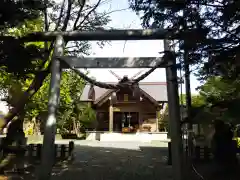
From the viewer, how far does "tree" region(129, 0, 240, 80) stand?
Result: 4234 millimetres

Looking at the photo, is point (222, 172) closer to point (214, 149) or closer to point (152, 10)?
point (214, 149)

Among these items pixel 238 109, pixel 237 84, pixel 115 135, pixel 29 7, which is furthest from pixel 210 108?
pixel 115 135

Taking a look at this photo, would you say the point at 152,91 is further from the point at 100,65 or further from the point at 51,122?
the point at 51,122

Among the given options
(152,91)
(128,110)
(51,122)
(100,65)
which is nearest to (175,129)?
(100,65)

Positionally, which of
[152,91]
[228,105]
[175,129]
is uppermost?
[152,91]

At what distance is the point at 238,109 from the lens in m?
3.88

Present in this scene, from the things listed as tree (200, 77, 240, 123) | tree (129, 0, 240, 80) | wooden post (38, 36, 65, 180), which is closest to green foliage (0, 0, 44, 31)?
wooden post (38, 36, 65, 180)

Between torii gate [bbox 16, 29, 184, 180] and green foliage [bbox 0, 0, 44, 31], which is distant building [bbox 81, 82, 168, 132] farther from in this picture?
green foliage [bbox 0, 0, 44, 31]

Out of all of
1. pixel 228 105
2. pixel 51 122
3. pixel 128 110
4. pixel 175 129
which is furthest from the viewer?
pixel 128 110

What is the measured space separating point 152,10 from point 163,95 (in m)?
25.4

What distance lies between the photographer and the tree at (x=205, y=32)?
4.23 meters

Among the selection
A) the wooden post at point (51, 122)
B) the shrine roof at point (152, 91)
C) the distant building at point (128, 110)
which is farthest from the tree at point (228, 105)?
the shrine roof at point (152, 91)

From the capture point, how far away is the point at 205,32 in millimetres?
4316

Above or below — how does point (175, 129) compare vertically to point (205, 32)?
below
